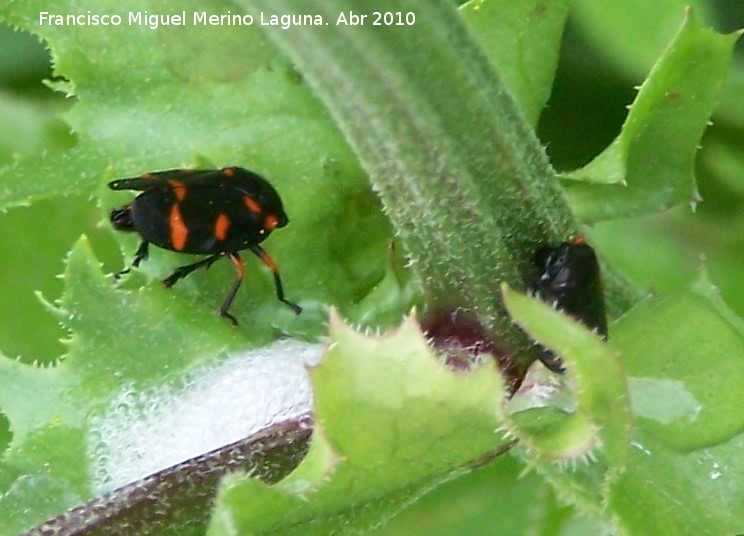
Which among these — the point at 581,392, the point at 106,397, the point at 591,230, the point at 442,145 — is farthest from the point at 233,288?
the point at 591,230

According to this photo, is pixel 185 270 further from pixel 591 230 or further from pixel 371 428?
pixel 591 230

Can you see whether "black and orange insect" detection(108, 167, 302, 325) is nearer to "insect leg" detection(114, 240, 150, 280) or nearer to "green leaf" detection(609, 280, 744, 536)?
"insect leg" detection(114, 240, 150, 280)

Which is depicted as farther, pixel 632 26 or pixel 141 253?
Result: pixel 632 26

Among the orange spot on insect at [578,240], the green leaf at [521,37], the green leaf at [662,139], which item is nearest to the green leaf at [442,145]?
the orange spot on insect at [578,240]

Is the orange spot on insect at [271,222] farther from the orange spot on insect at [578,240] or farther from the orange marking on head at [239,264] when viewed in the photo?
the orange spot on insect at [578,240]

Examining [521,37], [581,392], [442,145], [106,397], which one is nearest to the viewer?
[581,392]

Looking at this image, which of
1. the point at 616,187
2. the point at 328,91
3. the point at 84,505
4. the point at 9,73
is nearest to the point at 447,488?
the point at 616,187

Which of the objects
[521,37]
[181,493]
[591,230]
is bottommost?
[591,230]
